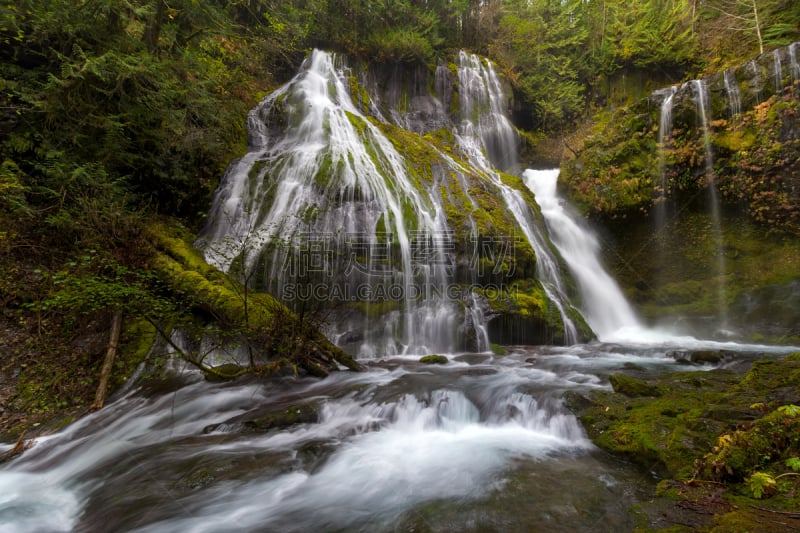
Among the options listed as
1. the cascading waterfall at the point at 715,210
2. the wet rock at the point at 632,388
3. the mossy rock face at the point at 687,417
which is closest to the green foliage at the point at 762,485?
the mossy rock face at the point at 687,417

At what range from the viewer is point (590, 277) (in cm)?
1122

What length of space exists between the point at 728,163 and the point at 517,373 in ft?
31.6

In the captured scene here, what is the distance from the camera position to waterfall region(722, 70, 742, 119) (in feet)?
31.7

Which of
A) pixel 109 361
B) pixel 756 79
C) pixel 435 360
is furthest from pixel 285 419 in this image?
pixel 756 79

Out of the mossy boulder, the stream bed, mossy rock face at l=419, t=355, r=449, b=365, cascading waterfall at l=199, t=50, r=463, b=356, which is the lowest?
the stream bed

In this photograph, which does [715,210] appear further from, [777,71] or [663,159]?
[777,71]

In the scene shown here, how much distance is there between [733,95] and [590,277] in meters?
6.49

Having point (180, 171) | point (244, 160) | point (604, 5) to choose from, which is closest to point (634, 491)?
point (180, 171)

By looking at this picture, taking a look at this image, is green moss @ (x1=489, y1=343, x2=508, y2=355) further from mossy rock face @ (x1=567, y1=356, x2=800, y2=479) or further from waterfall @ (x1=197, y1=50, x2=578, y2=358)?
mossy rock face @ (x1=567, y1=356, x2=800, y2=479)

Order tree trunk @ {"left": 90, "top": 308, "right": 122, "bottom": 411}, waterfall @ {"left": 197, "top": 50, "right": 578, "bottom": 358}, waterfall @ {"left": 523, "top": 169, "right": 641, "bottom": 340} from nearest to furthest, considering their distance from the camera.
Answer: tree trunk @ {"left": 90, "top": 308, "right": 122, "bottom": 411}
waterfall @ {"left": 197, "top": 50, "right": 578, "bottom": 358}
waterfall @ {"left": 523, "top": 169, "right": 641, "bottom": 340}

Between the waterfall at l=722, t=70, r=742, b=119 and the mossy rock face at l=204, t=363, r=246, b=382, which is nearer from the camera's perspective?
the mossy rock face at l=204, t=363, r=246, b=382

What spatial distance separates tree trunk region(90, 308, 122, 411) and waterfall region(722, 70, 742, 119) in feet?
51.4

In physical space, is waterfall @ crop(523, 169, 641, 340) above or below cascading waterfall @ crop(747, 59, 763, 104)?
below

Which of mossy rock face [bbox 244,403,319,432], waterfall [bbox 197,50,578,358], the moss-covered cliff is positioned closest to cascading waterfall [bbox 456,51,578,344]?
waterfall [bbox 197,50,578,358]
